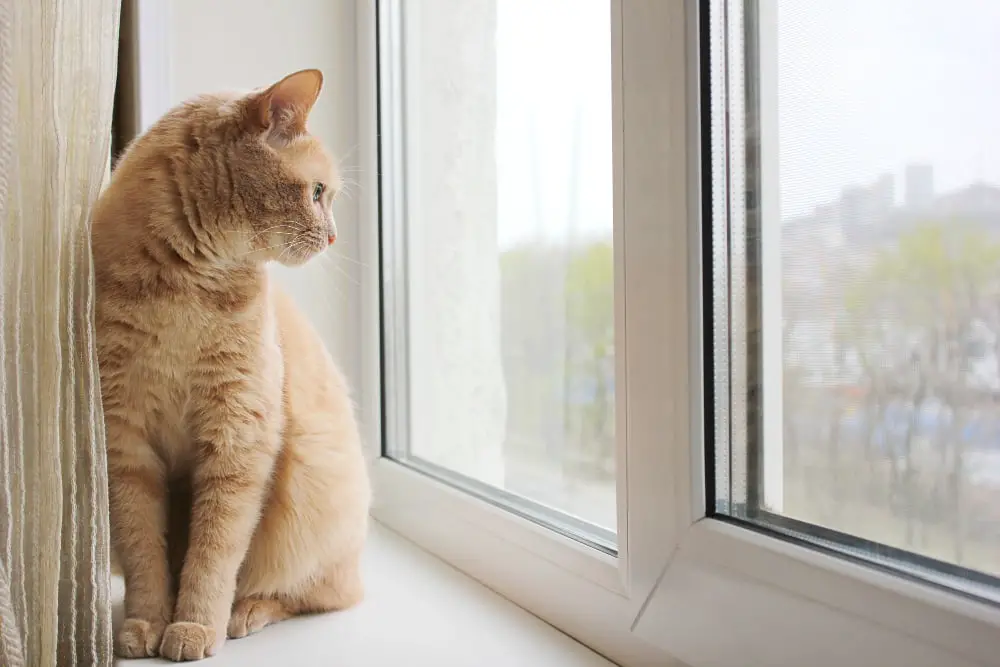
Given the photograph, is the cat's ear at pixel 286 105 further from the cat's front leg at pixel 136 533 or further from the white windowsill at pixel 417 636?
the white windowsill at pixel 417 636

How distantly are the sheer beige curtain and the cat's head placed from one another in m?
0.09

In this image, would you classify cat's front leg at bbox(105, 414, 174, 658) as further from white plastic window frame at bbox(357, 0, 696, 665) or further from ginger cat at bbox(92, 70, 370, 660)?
white plastic window frame at bbox(357, 0, 696, 665)

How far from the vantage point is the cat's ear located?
79 cm

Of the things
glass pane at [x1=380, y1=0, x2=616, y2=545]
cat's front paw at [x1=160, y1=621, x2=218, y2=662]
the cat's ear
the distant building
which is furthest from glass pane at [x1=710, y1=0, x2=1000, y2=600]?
cat's front paw at [x1=160, y1=621, x2=218, y2=662]

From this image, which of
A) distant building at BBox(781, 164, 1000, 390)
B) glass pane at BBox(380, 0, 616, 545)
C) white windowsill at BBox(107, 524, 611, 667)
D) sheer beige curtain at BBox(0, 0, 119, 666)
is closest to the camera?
distant building at BBox(781, 164, 1000, 390)

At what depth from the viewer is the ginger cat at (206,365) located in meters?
0.75

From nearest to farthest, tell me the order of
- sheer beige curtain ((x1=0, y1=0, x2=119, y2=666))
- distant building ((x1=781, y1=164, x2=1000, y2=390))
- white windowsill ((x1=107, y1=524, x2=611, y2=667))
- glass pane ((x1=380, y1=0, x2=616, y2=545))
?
1. distant building ((x1=781, y1=164, x2=1000, y2=390))
2. sheer beige curtain ((x1=0, y1=0, x2=119, y2=666))
3. white windowsill ((x1=107, y1=524, x2=611, y2=667))
4. glass pane ((x1=380, y1=0, x2=616, y2=545))

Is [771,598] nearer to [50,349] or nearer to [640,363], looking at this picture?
[640,363]

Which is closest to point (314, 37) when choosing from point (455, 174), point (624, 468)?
point (455, 174)

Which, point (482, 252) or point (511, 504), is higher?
point (482, 252)

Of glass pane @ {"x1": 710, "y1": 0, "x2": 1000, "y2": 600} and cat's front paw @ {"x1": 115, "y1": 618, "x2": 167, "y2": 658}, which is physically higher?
glass pane @ {"x1": 710, "y1": 0, "x2": 1000, "y2": 600}

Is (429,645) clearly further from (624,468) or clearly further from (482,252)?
(482,252)

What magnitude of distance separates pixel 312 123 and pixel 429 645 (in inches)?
35.7

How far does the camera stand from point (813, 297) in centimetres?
61
